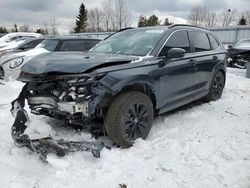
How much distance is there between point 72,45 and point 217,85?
5205mm

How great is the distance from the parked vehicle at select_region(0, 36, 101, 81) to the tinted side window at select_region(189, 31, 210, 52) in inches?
196

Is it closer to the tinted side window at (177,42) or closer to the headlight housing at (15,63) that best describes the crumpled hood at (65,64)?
the tinted side window at (177,42)

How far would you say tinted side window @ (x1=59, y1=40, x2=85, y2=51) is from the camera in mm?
9550

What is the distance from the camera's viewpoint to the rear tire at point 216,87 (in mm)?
6430

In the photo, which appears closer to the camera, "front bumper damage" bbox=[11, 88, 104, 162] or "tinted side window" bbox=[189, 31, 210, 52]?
"front bumper damage" bbox=[11, 88, 104, 162]

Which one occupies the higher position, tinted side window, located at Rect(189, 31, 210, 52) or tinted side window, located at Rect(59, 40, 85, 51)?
tinted side window, located at Rect(189, 31, 210, 52)

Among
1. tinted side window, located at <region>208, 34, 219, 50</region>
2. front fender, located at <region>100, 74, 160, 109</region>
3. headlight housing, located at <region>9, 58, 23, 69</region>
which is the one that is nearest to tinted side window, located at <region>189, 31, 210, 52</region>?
tinted side window, located at <region>208, 34, 219, 50</region>

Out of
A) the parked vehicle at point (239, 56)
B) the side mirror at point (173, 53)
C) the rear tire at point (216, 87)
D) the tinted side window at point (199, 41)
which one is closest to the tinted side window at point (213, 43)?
the tinted side window at point (199, 41)

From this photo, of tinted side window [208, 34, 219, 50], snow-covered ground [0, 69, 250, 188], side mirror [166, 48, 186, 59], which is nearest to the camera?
snow-covered ground [0, 69, 250, 188]

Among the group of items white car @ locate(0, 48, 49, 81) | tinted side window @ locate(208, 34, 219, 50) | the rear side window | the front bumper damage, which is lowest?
the front bumper damage

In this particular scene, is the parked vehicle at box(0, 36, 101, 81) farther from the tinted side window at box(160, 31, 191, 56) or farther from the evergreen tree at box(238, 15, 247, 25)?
the evergreen tree at box(238, 15, 247, 25)

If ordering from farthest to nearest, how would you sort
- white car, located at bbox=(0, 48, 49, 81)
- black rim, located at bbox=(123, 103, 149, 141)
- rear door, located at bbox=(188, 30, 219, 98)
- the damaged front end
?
white car, located at bbox=(0, 48, 49, 81)
rear door, located at bbox=(188, 30, 219, 98)
black rim, located at bbox=(123, 103, 149, 141)
the damaged front end

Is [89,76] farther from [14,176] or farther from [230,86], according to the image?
[230,86]

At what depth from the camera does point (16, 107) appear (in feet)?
13.6
